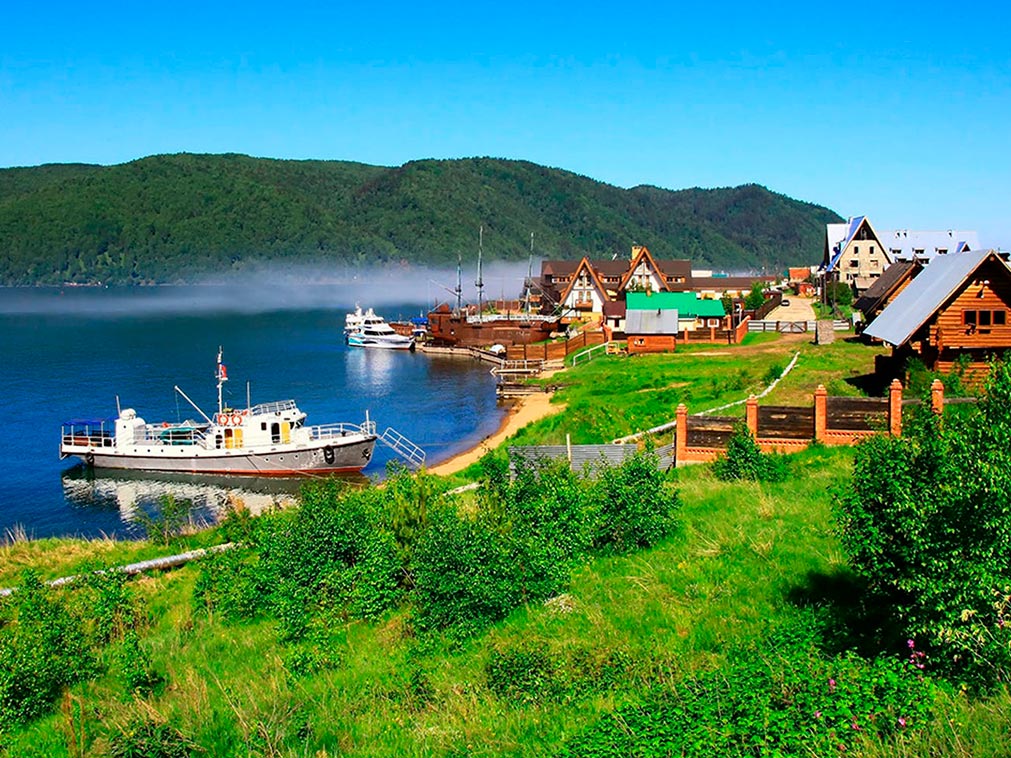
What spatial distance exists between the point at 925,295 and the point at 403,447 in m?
25.2

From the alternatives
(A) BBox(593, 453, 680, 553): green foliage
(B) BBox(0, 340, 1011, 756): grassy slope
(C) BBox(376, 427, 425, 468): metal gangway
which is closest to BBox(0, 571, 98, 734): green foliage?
(B) BBox(0, 340, 1011, 756): grassy slope

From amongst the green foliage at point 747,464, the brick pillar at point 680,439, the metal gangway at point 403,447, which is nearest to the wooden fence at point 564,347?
the metal gangway at point 403,447

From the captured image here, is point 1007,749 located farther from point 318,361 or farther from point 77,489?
point 318,361

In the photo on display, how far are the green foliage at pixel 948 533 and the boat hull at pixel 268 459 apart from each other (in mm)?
33072

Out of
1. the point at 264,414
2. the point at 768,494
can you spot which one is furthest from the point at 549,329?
the point at 768,494

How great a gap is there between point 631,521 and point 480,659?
496cm

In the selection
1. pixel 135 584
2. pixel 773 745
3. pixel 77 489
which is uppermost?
pixel 773 745

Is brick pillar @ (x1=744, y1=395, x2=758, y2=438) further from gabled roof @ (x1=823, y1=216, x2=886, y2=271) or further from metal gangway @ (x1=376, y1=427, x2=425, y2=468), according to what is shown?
gabled roof @ (x1=823, y1=216, x2=886, y2=271)

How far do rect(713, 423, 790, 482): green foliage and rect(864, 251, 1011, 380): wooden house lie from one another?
11225 mm

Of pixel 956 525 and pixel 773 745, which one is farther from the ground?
pixel 956 525

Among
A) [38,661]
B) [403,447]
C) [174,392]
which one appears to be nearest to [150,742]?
[38,661]

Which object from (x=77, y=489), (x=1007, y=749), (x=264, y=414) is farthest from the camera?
(x=264, y=414)

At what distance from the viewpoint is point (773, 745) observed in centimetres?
809

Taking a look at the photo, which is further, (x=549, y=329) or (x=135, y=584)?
(x=549, y=329)
